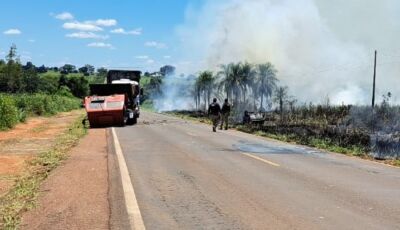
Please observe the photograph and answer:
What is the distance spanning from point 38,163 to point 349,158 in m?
8.96

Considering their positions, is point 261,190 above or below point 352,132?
below

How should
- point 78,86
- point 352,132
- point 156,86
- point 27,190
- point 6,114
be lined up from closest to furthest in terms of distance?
point 27,190 < point 352,132 < point 6,114 < point 156,86 < point 78,86

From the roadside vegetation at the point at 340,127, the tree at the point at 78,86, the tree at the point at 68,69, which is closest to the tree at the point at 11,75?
the roadside vegetation at the point at 340,127

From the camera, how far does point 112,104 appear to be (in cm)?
3225

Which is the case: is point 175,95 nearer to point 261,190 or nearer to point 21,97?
point 21,97

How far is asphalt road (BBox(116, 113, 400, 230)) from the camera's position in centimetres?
761

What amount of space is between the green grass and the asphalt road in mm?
1740

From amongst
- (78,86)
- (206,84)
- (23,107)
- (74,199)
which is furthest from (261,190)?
(78,86)

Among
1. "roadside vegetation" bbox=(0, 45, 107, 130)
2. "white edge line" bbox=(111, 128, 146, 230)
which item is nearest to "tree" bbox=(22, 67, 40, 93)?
"roadside vegetation" bbox=(0, 45, 107, 130)

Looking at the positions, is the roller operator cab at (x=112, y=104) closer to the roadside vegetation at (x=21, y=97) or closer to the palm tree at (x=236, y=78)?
the roadside vegetation at (x=21, y=97)

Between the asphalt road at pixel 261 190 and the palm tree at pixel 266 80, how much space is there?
2718 inches

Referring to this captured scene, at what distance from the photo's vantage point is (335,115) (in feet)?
111

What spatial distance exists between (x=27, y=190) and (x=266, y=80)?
3068 inches

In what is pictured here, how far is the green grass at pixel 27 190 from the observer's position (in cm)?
766
